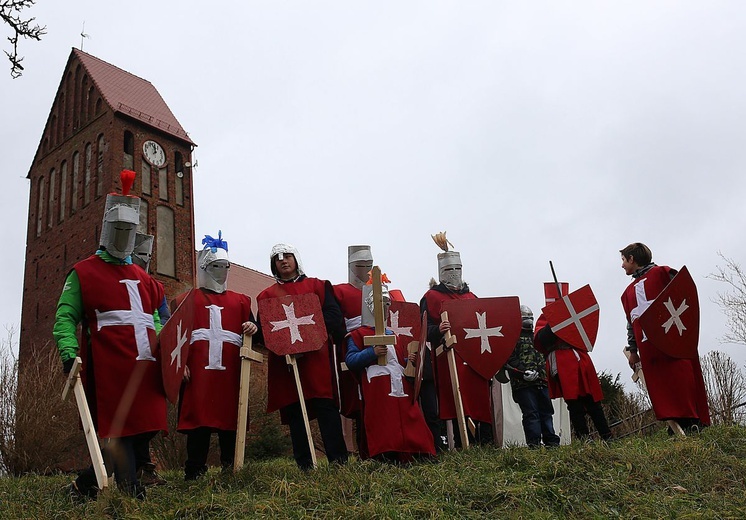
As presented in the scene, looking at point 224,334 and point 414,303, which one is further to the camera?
point 414,303

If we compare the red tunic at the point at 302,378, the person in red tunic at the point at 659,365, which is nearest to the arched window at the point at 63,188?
the red tunic at the point at 302,378

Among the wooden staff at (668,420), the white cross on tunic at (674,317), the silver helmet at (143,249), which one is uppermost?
the silver helmet at (143,249)

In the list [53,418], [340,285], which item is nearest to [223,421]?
[340,285]

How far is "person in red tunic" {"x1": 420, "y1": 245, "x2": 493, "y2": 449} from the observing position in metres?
7.02

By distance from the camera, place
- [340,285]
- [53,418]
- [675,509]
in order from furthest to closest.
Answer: [53,418], [340,285], [675,509]

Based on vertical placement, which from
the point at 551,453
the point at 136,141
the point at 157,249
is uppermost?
the point at 136,141

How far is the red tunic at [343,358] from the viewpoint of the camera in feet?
21.6

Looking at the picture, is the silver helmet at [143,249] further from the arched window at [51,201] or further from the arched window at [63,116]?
the arched window at [63,116]

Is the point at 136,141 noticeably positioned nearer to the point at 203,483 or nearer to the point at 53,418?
the point at 53,418

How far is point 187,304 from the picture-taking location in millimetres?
5457

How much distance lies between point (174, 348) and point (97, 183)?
24.7 metres

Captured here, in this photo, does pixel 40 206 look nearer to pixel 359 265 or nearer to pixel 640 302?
pixel 359 265

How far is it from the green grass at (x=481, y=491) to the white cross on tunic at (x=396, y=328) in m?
1.24

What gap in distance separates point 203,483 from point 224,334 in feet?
3.79
